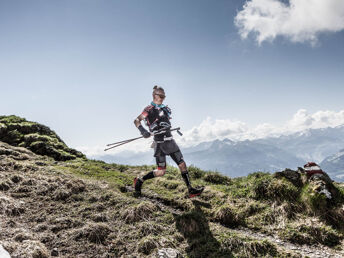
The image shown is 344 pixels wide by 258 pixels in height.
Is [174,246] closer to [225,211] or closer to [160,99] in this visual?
[225,211]

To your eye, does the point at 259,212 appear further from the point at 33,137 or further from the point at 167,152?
the point at 33,137

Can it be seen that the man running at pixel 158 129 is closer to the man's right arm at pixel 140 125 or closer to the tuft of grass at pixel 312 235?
the man's right arm at pixel 140 125

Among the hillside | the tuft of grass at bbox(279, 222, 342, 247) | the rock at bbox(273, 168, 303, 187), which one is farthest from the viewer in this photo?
the rock at bbox(273, 168, 303, 187)

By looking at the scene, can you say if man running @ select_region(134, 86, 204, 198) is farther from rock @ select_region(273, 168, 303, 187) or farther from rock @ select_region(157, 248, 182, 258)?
rock @ select_region(157, 248, 182, 258)

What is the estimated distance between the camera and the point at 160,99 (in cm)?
900

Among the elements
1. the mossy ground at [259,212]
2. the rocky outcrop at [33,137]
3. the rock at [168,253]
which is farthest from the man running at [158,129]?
the rocky outcrop at [33,137]

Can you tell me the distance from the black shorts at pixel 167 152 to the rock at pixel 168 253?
4.15 meters

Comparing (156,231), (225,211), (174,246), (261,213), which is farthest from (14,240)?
(261,213)

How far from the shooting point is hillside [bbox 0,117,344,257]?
4602 mm

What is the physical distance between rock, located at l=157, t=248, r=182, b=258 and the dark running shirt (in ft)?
15.5

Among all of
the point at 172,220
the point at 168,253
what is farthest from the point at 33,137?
the point at 168,253

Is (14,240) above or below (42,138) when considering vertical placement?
below

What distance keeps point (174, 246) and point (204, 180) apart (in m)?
6.68

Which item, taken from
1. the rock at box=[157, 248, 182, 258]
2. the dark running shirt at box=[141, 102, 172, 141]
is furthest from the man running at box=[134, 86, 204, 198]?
the rock at box=[157, 248, 182, 258]
